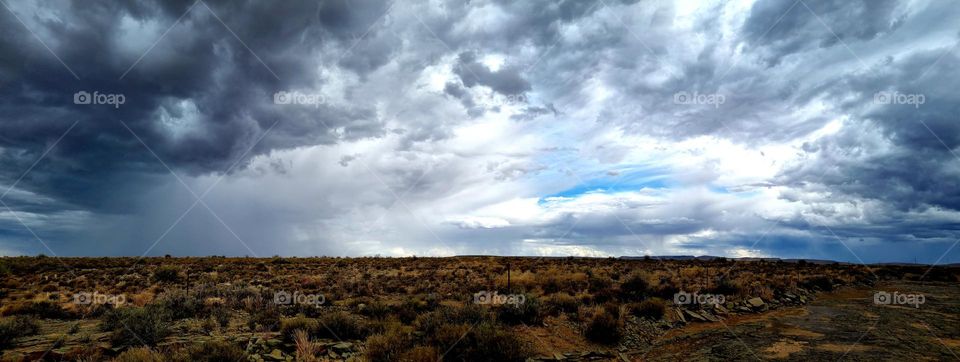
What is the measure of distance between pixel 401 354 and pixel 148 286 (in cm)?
2640

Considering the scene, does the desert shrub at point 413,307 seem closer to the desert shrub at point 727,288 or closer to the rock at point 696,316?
the rock at point 696,316

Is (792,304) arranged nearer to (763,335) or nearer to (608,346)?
(763,335)

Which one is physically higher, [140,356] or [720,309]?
[140,356]

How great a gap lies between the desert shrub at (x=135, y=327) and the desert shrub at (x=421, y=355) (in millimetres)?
7300

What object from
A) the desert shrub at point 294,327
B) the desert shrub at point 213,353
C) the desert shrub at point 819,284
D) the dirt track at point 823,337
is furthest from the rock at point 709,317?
the desert shrub at point 819,284

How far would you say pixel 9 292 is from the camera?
26.4 m

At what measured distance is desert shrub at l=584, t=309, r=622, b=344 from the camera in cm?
1362

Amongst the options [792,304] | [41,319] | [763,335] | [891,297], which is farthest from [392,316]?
[891,297]

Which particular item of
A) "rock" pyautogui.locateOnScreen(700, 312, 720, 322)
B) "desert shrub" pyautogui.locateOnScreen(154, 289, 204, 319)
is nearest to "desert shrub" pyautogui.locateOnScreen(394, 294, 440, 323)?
"desert shrub" pyautogui.locateOnScreen(154, 289, 204, 319)

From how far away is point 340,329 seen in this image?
42.6ft

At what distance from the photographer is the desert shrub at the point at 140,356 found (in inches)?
390

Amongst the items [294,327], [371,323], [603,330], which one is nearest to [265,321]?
[294,327]

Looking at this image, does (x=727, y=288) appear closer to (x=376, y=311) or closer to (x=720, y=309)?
(x=720, y=309)

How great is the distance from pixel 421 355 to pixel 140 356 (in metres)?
6.52
